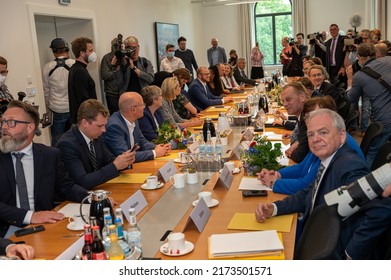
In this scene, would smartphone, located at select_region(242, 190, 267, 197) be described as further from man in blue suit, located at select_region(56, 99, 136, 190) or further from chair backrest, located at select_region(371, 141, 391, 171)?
man in blue suit, located at select_region(56, 99, 136, 190)

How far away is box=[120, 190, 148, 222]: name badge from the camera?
2.24m

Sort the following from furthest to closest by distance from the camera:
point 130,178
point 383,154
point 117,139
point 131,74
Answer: point 131,74 < point 117,139 < point 130,178 < point 383,154

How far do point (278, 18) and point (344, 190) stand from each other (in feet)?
45.4

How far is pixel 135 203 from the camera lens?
2383 mm

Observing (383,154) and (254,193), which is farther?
(383,154)

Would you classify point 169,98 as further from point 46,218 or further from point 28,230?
point 28,230

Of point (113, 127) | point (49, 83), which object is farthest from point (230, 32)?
point (113, 127)

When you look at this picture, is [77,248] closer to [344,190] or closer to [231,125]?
[344,190]

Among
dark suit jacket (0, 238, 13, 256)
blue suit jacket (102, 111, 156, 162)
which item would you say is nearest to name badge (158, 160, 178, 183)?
blue suit jacket (102, 111, 156, 162)

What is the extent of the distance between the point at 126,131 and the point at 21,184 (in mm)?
1298

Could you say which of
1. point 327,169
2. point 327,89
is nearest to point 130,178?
point 327,169

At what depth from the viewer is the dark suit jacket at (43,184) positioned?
2566mm

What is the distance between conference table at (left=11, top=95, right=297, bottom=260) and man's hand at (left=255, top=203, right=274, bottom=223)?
13 centimetres

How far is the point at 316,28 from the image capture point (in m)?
14.0
